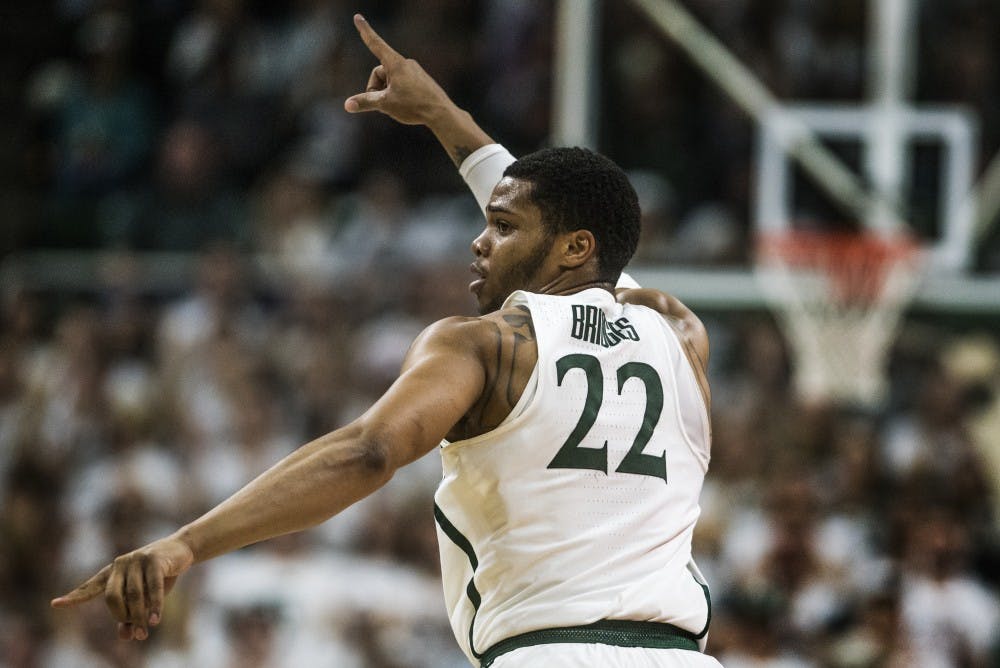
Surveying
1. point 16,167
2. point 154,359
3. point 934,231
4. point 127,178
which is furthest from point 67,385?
point 934,231

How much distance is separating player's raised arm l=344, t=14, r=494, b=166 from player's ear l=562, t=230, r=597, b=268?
0.98 metres

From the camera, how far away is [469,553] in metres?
3.77

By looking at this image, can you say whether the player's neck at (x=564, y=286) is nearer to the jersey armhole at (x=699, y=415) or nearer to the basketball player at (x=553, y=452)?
the basketball player at (x=553, y=452)

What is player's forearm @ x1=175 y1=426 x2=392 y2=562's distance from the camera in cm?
311

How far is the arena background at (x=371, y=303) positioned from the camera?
9102 millimetres

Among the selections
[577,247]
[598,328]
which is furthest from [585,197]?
[598,328]

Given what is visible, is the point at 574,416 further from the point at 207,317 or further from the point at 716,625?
the point at 207,317

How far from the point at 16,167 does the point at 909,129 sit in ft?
27.3

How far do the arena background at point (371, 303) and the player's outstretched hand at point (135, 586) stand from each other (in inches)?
216

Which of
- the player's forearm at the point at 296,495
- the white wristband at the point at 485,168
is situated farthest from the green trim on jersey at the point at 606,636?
the white wristband at the point at 485,168

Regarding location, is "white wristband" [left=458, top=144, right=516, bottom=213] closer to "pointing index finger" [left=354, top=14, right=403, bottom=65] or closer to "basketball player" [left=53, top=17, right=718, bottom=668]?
"pointing index finger" [left=354, top=14, right=403, bottom=65]

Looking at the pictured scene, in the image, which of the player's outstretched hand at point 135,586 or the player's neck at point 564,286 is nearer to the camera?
the player's outstretched hand at point 135,586

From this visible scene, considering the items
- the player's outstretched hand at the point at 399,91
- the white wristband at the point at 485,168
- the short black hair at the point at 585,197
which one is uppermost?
the player's outstretched hand at the point at 399,91

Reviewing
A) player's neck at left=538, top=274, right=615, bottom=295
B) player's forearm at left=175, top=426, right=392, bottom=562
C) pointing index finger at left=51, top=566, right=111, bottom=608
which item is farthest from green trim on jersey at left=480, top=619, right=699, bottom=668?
pointing index finger at left=51, top=566, right=111, bottom=608
